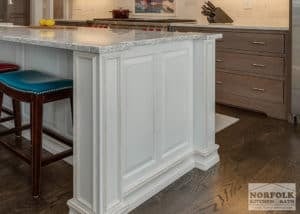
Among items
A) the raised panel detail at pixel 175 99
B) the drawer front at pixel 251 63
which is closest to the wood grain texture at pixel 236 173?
the raised panel detail at pixel 175 99

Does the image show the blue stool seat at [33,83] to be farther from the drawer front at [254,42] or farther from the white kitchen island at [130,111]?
the drawer front at [254,42]

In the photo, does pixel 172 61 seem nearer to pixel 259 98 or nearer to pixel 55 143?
pixel 55 143

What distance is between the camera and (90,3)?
6.29 metres

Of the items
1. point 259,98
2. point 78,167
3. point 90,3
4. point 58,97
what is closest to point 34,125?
point 58,97

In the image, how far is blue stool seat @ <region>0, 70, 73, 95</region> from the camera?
2.06m

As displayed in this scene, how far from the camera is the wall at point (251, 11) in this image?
4.23 meters

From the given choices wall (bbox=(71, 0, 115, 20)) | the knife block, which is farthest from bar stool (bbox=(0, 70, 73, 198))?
wall (bbox=(71, 0, 115, 20))

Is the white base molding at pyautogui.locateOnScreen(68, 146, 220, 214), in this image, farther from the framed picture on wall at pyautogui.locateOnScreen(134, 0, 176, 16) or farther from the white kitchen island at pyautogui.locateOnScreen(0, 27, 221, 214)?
the framed picture on wall at pyautogui.locateOnScreen(134, 0, 176, 16)

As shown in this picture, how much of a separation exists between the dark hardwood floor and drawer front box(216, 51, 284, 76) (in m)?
0.77

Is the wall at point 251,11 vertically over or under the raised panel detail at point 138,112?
over

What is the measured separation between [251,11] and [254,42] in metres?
0.84

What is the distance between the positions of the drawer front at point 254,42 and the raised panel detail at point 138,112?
2.03 m

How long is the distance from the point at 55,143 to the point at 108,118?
46.5 inches

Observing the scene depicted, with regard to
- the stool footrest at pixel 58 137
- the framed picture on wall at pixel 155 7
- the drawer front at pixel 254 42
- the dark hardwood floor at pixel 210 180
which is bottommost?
the dark hardwood floor at pixel 210 180
